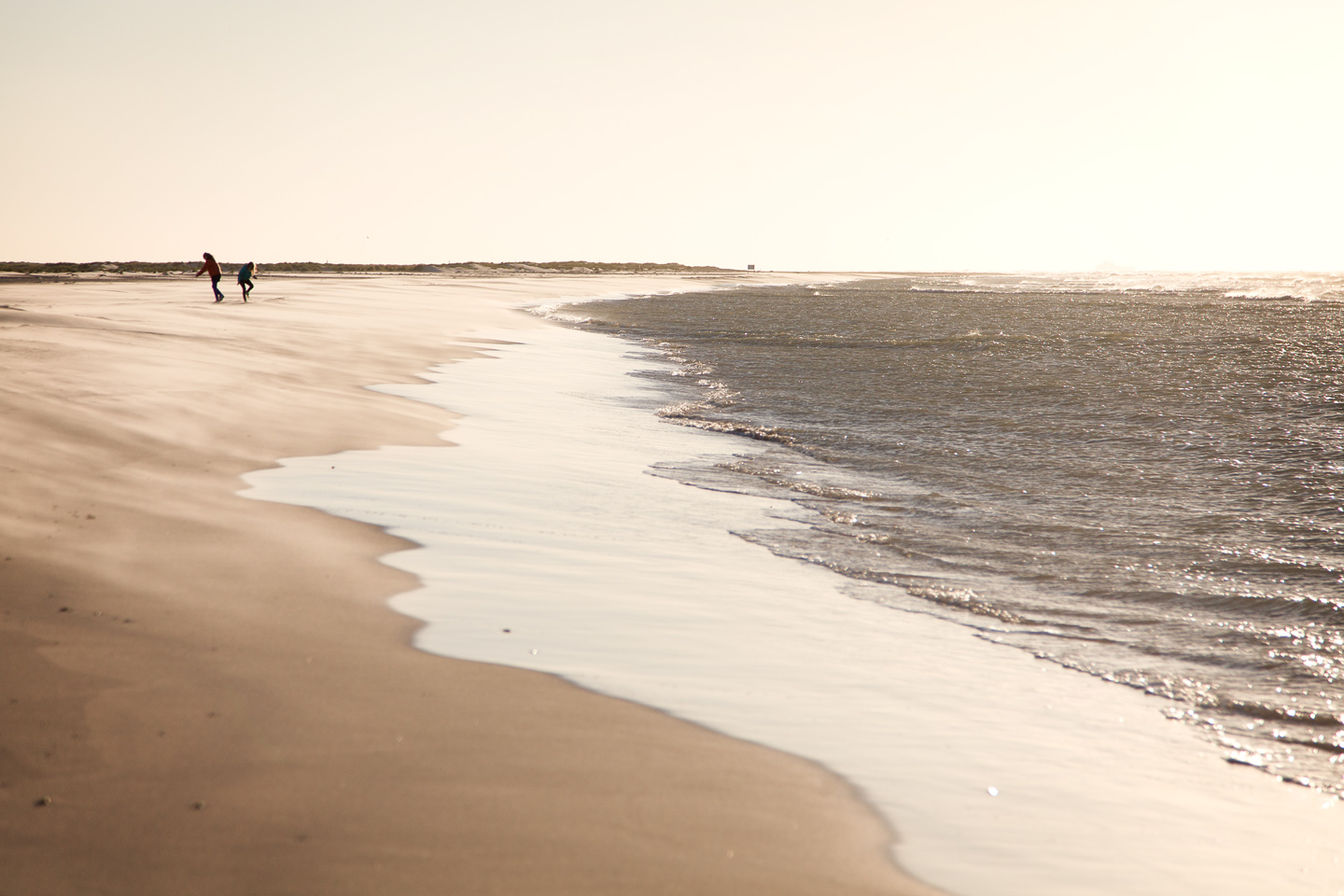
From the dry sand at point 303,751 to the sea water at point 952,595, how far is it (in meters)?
0.34

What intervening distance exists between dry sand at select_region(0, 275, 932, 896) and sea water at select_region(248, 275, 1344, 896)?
0.34 metres

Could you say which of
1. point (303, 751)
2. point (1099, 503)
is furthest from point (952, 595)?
point (303, 751)

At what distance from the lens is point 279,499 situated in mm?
6668

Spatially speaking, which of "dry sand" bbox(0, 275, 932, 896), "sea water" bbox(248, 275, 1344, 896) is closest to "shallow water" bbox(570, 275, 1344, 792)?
"sea water" bbox(248, 275, 1344, 896)

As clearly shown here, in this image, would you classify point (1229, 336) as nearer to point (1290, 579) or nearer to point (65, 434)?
point (1290, 579)

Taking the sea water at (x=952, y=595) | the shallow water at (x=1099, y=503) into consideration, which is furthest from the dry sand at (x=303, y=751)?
the shallow water at (x=1099, y=503)

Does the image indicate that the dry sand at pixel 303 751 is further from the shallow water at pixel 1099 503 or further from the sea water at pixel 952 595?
the shallow water at pixel 1099 503

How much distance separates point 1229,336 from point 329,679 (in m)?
34.6

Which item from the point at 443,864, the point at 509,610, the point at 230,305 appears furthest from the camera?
the point at 230,305

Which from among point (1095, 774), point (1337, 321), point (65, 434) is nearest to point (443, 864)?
point (1095, 774)

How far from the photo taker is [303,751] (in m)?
3.27

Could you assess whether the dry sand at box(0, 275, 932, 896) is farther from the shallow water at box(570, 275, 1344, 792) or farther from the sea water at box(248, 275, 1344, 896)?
the shallow water at box(570, 275, 1344, 792)

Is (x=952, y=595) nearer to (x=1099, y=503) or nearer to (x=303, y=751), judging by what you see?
(x=1099, y=503)

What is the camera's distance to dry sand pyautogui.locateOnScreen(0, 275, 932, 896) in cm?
271
